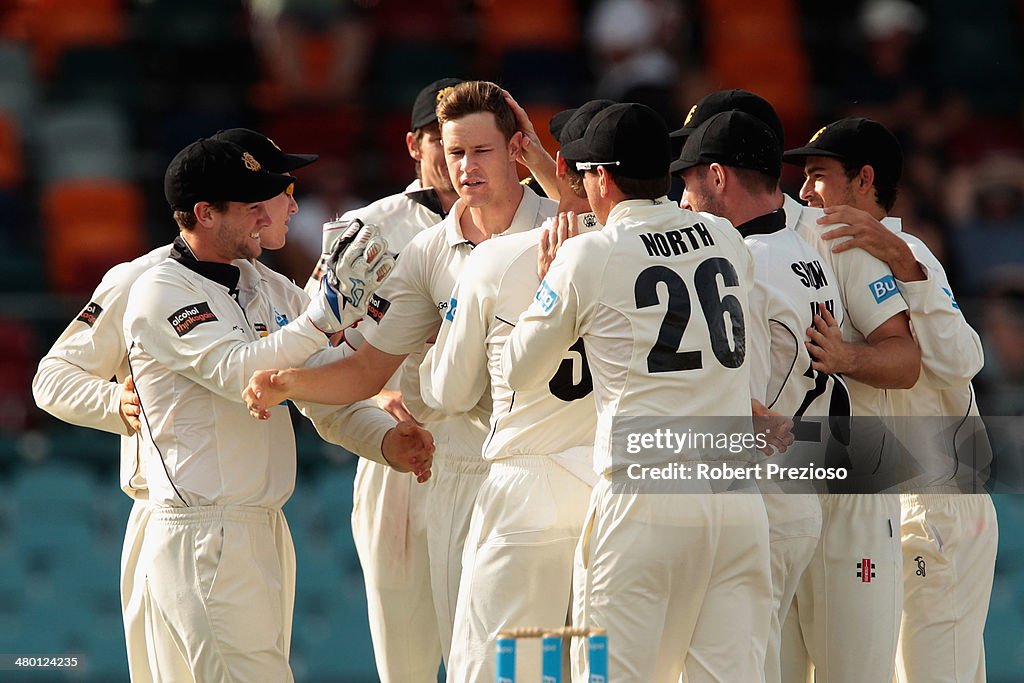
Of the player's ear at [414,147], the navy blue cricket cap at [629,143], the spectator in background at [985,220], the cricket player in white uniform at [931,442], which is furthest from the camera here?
the spectator in background at [985,220]

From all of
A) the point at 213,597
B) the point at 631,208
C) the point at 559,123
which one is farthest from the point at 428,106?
the point at 213,597

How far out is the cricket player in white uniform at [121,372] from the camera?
5457 millimetres

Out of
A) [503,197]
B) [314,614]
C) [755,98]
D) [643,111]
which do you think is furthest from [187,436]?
[314,614]

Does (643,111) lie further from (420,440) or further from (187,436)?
(187,436)

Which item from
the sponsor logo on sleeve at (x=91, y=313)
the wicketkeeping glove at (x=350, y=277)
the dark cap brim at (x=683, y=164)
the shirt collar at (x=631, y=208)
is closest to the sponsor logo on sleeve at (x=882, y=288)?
the dark cap brim at (x=683, y=164)

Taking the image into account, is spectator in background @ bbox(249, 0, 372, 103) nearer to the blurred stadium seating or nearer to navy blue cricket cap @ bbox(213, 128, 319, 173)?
the blurred stadium seating

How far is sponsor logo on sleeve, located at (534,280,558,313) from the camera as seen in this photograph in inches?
174

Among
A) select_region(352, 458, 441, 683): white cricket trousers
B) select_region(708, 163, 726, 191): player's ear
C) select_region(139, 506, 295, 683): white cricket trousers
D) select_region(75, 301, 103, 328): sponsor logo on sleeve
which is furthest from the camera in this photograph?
select_region(352, 458, 441, 683): white cricket trousers

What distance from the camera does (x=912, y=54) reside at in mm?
12008

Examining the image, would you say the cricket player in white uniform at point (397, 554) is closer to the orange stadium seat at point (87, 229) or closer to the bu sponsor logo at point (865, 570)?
the bu sponsor logo at point (865, 570)

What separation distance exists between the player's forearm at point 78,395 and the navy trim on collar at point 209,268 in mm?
586

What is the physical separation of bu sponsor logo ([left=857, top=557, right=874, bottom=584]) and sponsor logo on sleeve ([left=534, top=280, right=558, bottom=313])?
5.04 feet

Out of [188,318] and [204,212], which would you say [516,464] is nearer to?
[188,318]

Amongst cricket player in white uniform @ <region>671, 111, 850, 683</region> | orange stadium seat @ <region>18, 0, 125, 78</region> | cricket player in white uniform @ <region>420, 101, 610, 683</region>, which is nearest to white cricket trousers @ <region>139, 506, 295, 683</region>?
cricket player in white uniform @ <region>420, 101, 610, 683</region>
